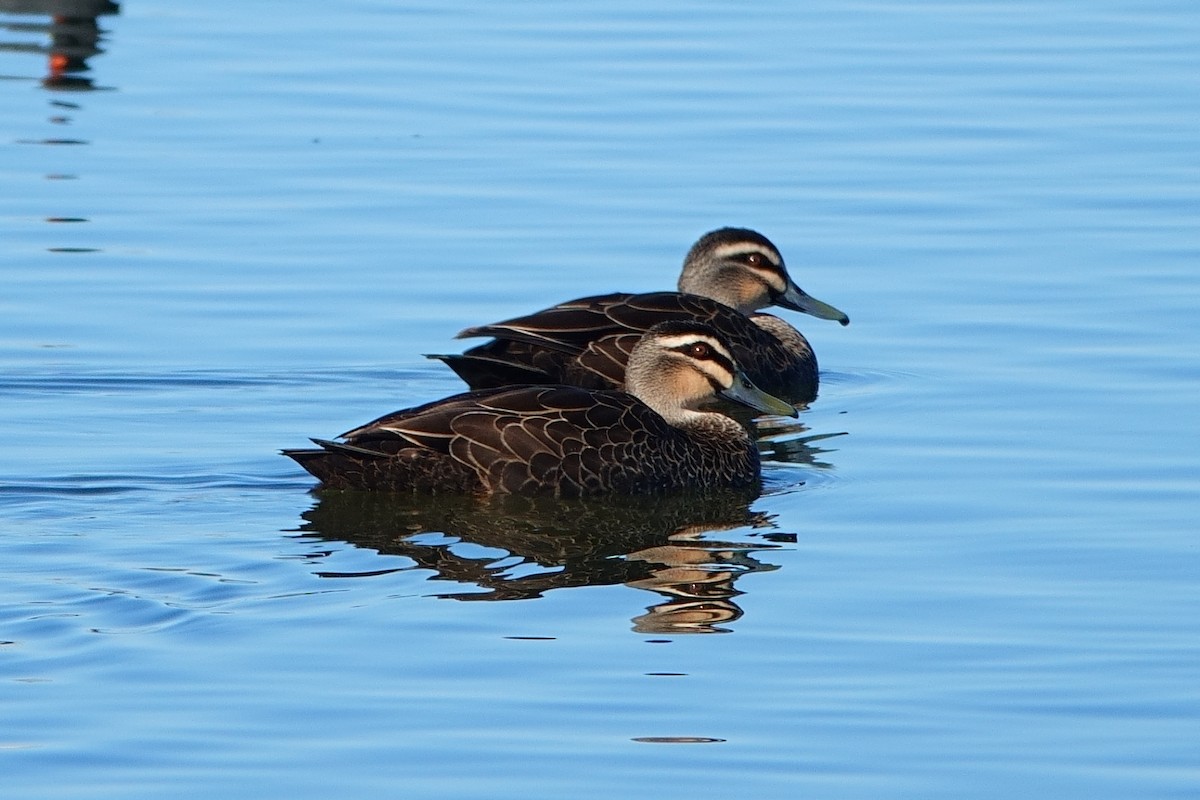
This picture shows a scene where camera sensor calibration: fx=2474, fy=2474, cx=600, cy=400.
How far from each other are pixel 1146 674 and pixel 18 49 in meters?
18.8

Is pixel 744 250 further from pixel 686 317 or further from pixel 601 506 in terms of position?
pixel 601 506

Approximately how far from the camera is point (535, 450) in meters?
11.2

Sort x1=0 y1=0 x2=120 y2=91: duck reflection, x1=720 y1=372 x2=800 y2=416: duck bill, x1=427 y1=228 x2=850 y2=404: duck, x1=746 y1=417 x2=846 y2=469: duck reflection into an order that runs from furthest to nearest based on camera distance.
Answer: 1. x1=0 y1=0 x2=120 y2=91: duck reflection
2. x1=427 y1=228 x2=850 y2=404: duck
3. x1=746 y1=417 x2=846 y2=469: duck reflection
4. x1=720 y1=372 x2=800 y2=416: duck bill

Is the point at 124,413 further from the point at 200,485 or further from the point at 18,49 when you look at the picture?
the point at 18,49

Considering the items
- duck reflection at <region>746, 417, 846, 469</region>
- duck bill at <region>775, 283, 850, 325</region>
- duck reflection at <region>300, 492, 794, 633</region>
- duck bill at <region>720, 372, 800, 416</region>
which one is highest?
duck bill at <region>775, 283, 850, 325</region>

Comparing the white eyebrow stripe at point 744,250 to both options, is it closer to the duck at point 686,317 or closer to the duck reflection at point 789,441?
the duck at point 686,317

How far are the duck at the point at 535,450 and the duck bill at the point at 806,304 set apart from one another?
8.56ft

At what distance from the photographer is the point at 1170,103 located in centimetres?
2011

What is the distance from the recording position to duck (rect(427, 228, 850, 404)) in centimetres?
1320

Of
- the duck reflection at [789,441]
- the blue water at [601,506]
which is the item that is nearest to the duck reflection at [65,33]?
the blue water at [601,506]

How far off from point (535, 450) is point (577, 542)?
721 millimetres

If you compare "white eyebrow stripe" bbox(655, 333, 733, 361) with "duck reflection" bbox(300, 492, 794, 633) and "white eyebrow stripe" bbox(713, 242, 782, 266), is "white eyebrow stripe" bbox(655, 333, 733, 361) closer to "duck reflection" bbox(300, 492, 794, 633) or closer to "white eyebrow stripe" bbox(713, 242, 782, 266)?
"duck reflection" bbox(300, 492, 794, 633)

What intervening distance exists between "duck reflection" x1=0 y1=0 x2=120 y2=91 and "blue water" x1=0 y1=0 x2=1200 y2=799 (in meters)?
0.12

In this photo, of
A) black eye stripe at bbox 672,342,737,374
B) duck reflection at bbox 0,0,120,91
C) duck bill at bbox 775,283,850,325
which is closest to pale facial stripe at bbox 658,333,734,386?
black eye stripe at bbox 672,342,737,374
